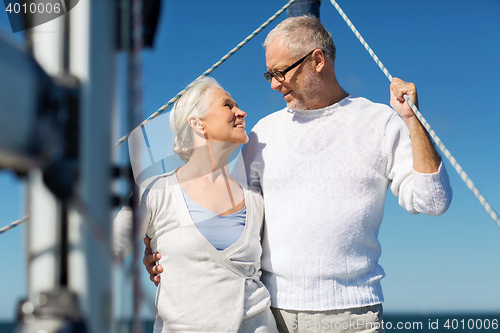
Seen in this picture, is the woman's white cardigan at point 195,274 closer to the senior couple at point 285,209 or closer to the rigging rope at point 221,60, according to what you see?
the senior couple at point 285,209

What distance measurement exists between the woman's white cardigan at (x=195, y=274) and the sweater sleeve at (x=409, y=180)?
1.72ft

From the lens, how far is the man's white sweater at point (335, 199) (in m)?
1.37

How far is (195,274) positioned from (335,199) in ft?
1.72

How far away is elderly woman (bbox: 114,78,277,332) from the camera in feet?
4.10

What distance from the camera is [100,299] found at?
447mm

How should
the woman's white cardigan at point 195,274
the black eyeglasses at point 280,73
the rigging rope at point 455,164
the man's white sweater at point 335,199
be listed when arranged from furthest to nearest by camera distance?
the black eyeglasses at point 280,73, the man's white sweater at point 335,199, the woman's white cardigan at point 195,274, the rigging rope at point 455,164

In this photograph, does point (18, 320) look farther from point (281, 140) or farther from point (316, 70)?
point (316, 70)

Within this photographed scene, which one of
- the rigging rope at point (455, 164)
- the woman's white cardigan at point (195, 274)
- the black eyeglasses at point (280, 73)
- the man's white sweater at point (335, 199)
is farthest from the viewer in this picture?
the black eyeglasses at point (280, 73)

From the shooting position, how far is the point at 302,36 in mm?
1664

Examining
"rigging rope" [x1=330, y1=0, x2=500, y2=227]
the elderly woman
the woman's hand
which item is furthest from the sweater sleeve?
the woman's hand

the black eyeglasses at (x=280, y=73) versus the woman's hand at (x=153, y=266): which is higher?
the black eyeglasses at (x=280, y=73)

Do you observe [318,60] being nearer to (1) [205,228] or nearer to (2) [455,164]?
(2) [455,164]

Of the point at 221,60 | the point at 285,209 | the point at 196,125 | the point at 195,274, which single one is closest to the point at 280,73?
the point at 221,60

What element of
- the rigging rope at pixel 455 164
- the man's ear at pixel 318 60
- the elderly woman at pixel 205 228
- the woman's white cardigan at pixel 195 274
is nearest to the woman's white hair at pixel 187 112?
the elderly woman at pixel 205 228
